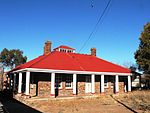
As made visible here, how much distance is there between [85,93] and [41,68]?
7.73m

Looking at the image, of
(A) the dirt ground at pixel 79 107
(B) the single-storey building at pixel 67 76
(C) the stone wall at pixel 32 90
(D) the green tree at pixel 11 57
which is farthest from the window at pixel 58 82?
(D) the green tree at pixel 11 57

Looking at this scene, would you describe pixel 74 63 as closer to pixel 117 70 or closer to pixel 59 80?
pixel 59 80

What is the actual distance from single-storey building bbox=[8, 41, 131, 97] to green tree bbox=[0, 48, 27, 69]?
110 ft

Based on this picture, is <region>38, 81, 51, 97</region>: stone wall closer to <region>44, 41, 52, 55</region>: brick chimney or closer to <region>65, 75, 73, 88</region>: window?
<region>65, 75, 73, 88</region>: window

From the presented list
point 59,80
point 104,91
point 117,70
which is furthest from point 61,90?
point 117,70

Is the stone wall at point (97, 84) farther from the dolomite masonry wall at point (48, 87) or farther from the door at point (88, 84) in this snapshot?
the door at point (88, 84)

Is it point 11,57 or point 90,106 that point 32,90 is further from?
point 11,57

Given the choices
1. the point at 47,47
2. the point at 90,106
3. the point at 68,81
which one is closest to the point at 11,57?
the point at 47,47

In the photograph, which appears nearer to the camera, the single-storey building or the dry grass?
the dry grass

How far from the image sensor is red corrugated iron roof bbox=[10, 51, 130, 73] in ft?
87.2

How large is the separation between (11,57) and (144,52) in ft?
147

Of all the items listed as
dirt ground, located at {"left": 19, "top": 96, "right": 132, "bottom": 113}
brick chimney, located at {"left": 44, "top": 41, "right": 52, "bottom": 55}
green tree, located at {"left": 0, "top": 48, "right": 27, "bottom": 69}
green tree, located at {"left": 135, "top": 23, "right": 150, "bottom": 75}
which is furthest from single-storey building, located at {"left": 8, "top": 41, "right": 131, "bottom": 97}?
green tree, located at {"left": 0, "top": 48, "right": 27, "bottom": 69}

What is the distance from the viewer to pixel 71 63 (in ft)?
96.8

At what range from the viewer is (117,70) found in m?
31.7
